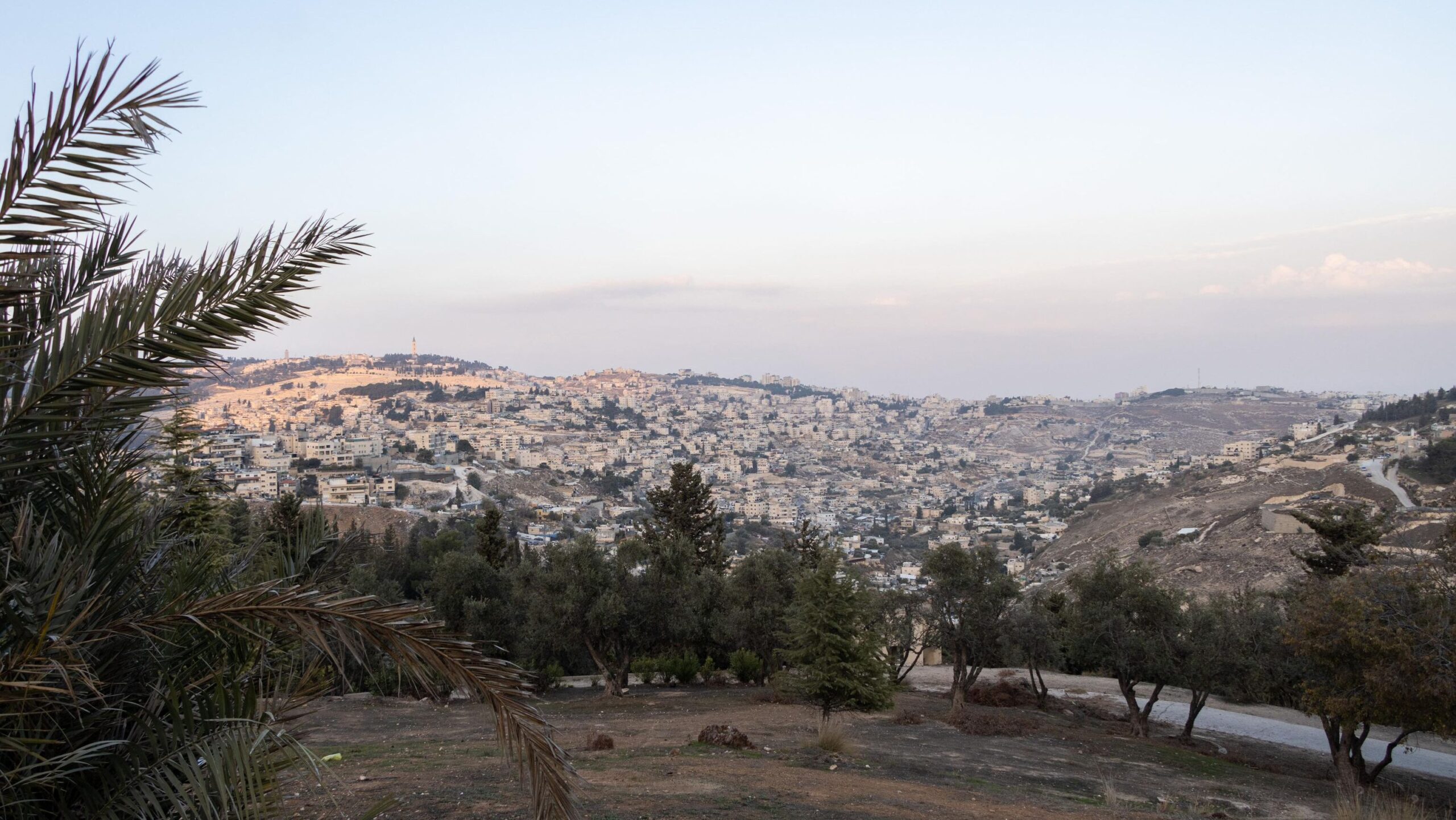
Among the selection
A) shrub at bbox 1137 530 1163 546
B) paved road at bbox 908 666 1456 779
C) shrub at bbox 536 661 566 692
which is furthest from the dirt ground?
shrub at bbox 1137 530 1163 546

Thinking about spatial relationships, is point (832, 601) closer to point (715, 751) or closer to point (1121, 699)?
point (715, 751)

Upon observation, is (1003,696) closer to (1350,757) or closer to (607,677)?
(1350,757)

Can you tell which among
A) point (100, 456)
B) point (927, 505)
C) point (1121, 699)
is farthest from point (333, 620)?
point (927, 505)

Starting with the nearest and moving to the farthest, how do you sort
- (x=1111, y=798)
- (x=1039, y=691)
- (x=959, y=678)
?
(x=1111, y=798) → (x=959, y=678) → (x=1039, y=691)

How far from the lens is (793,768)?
11.8 metres

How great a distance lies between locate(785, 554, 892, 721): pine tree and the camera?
1381 centimetres

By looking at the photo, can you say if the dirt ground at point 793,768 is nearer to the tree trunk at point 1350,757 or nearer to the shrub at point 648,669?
the tree trunk at point 1350,757

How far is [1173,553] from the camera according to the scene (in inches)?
1688

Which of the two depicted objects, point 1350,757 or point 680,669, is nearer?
point 1350,757

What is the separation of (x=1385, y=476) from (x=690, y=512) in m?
43.1

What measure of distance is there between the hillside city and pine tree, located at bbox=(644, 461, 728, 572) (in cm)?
1419

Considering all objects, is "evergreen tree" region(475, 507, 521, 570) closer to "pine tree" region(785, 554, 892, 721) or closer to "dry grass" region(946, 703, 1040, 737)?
"dry grass" region(946, 703, 1040, 737)

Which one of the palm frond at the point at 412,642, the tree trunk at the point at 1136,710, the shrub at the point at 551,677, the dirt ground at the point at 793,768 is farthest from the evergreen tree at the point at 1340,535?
the shrub at the point at 551,677

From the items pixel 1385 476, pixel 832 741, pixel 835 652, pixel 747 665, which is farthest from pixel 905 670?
pixel 1385 476
